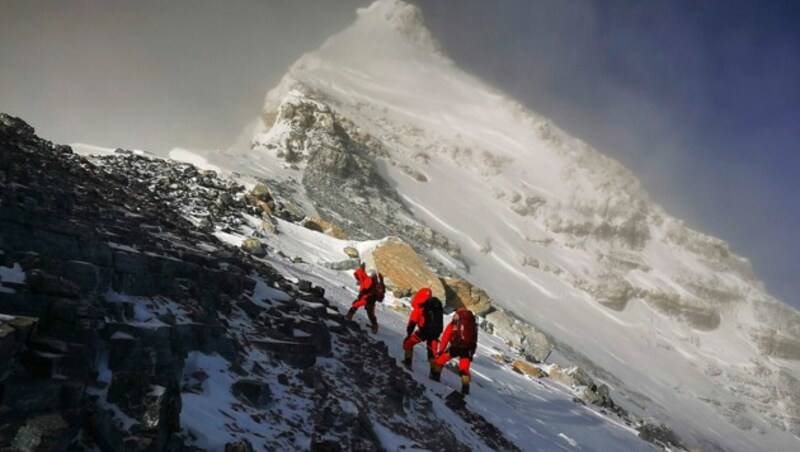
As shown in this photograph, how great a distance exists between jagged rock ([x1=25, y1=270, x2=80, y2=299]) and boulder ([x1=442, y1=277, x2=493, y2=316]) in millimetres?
17999

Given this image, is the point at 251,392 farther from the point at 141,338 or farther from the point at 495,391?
the point at 495,391

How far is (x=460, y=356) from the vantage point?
10305 mm

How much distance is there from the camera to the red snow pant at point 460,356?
10.2m

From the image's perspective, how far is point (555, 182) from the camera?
64500mm

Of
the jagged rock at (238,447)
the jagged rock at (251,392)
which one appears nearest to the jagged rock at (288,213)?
the jagged rock at (251,392)

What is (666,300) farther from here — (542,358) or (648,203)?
(542,358)

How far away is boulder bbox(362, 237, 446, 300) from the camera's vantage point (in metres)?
20.2

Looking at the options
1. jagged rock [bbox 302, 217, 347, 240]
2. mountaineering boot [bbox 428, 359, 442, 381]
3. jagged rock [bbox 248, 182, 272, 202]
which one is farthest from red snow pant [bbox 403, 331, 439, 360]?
jagged rock [bbox 248, 182, 272, 202]

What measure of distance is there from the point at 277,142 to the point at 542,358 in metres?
22.3

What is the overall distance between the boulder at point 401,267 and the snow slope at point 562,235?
10.2m

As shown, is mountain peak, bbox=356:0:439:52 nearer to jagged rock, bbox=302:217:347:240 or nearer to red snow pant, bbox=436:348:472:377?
jagged rock, bbox=302:217:347:240

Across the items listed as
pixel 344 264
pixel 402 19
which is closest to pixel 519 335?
pixel 344 264

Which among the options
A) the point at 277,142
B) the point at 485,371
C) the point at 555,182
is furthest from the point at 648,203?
the point at 485,371

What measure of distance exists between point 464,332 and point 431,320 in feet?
2.44
